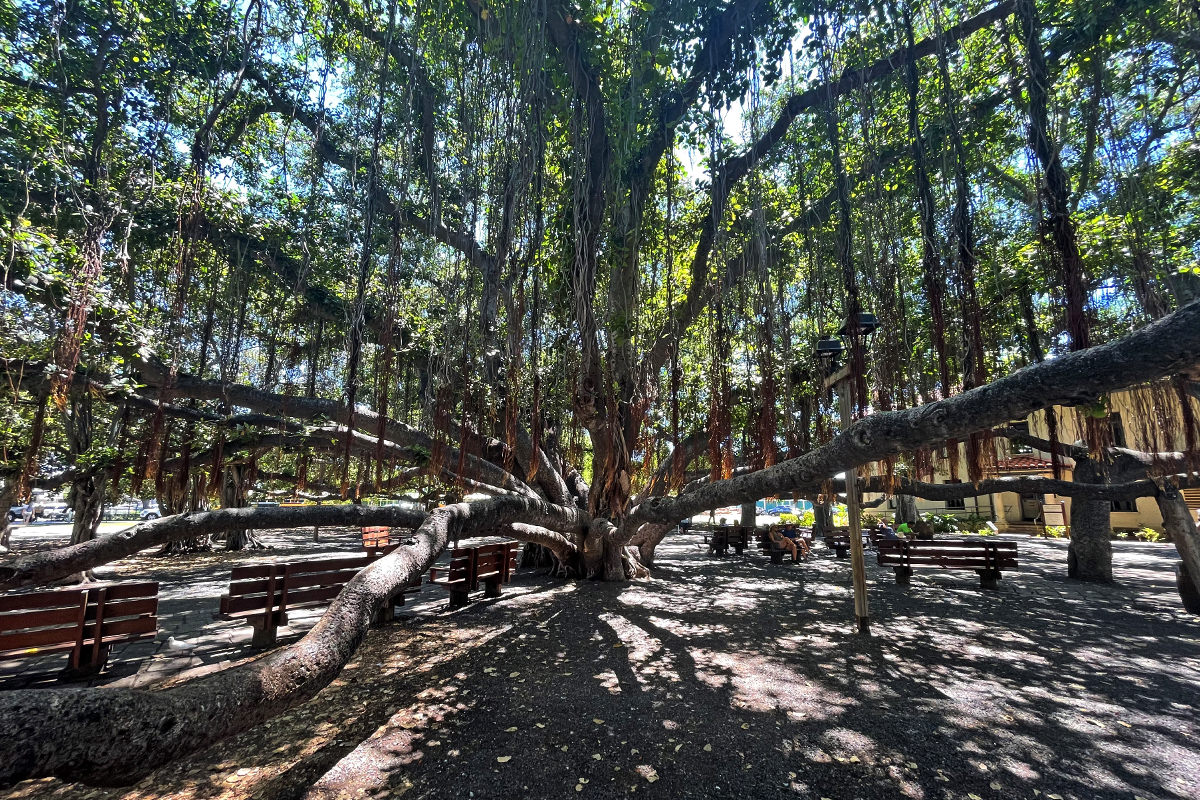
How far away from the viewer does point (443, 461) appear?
526 cm

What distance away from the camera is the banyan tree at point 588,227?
4.02m

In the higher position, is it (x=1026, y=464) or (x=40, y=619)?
(x=1026, y=464)

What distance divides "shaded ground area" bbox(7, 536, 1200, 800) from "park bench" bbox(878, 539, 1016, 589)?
1422 mm

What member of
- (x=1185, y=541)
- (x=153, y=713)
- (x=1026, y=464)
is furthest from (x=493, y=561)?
(x=1026, y=464)

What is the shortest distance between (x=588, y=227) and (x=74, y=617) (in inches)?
209

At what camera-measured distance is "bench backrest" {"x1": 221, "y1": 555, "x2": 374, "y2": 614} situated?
4.76m

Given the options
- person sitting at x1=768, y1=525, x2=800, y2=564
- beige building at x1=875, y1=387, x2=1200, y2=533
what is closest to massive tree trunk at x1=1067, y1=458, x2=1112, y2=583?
beige building at x1=875, y1=387, x2=1200, y2=533

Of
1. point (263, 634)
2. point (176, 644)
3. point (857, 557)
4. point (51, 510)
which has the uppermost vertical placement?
point (857, 557)

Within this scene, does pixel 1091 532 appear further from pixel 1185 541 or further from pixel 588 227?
pixel 588 227

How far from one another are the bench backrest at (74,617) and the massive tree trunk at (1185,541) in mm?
10798

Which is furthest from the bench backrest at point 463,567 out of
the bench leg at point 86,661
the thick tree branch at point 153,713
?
the thick tree branch at point 153,713

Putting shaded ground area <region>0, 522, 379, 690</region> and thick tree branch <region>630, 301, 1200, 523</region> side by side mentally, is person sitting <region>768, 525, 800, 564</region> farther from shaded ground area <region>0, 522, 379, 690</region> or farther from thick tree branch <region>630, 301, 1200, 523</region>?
shaded ground area <region>0, 522, 379, 690</region>

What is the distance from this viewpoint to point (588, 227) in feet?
15.4

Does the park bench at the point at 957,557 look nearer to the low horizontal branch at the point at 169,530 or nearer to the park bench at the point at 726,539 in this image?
the park bench at the point at 726,539
